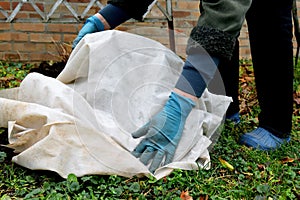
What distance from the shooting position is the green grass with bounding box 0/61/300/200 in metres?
1.55

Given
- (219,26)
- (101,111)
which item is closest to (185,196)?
(101,111)

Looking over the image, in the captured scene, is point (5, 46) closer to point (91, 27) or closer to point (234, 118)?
point (91, 27)

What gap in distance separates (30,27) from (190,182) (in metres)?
2.26

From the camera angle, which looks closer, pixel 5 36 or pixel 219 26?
pixel 219 26

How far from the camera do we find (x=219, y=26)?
169cm

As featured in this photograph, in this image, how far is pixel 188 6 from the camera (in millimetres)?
3590

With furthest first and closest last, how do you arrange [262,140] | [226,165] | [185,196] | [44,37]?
[44,37] → [262,140] → [226,165] → [185,196]

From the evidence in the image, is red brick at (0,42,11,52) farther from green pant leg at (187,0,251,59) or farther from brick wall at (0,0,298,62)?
green pant leg at (187,0,251,59)

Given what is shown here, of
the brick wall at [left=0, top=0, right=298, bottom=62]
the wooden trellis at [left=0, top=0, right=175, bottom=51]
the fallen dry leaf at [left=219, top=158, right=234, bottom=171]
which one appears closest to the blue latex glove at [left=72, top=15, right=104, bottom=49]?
the fallen dry leaf at [left=219, top=158, right=234, bottom=171]

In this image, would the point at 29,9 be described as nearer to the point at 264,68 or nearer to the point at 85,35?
the point at 85,35

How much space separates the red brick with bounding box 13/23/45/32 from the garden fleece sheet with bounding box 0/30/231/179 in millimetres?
1577

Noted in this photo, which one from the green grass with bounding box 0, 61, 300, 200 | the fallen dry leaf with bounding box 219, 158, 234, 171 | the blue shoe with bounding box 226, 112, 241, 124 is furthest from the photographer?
the blue shoe with bounding box 226, 112, 241, 124

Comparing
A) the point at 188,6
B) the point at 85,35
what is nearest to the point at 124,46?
the point at 85,35

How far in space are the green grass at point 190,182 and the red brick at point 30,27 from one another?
1.73m
